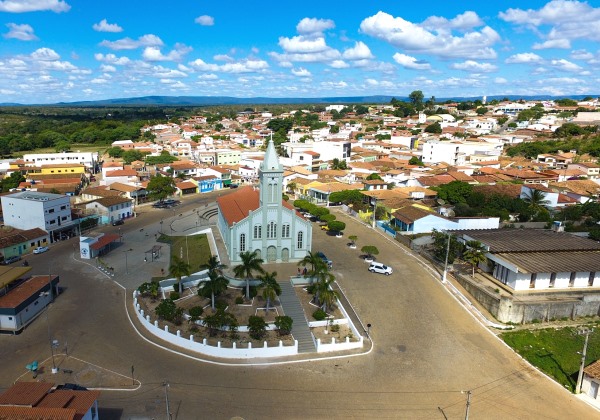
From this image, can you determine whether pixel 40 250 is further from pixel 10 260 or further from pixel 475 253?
pixel 475 253

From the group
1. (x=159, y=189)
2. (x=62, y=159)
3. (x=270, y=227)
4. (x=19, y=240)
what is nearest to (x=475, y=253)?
(x=270, y=227)

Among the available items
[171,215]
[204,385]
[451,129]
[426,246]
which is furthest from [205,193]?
[451,129]

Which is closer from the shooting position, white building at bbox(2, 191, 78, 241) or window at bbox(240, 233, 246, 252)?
window at bbox(240, 233, 246, 252)

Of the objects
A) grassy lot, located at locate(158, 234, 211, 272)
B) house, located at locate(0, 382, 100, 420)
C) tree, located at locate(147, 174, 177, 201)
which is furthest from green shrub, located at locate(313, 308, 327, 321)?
tree, located at locate(147, 174, 177, 201)

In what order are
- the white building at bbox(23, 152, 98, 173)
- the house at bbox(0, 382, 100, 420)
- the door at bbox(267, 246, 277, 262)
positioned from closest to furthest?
the house at bbox(0, 382, 100, 420) < the door at bbox(267, 246, 277, 262) < the white building at bbox(23, 152, 98, 173)

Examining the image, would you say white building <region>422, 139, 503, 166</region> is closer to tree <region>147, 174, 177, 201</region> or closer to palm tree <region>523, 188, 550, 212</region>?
palm tree <region>523, 188, 550, 212</region>

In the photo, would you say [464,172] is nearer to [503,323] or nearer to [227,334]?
[503,323]

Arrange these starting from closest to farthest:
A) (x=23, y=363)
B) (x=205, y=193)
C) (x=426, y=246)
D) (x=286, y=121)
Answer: (x=23, y=363), (x=426, y=246), (x=205, y=193), (x=286, y=121)
